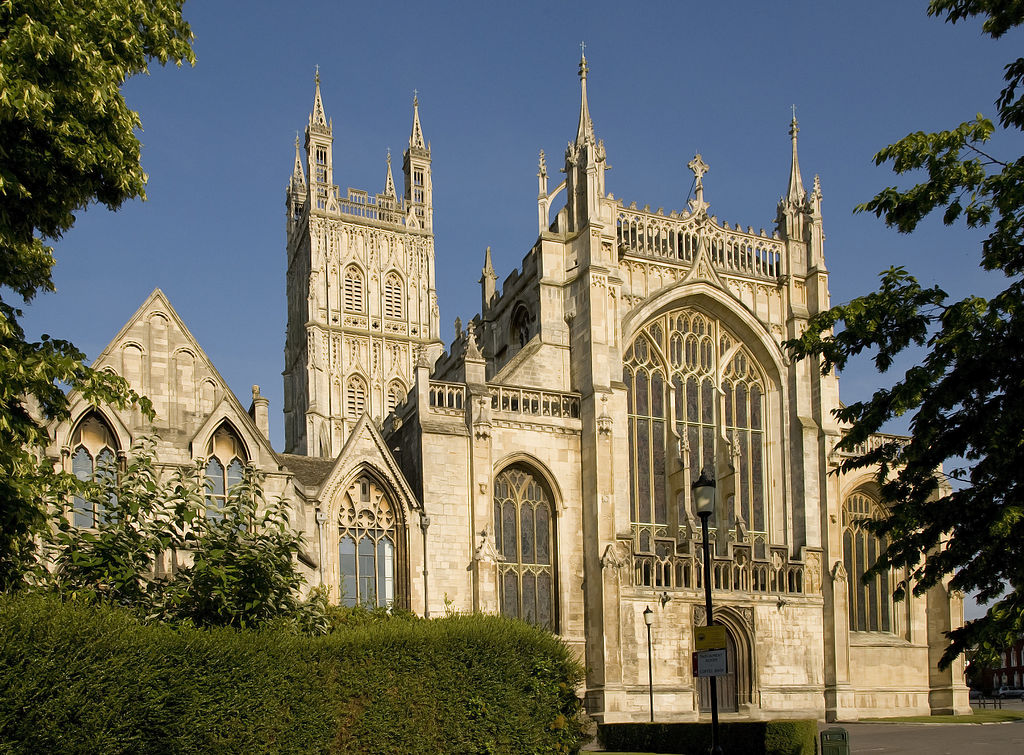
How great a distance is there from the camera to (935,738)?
28547 mm

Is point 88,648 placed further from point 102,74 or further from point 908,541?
point 908,541

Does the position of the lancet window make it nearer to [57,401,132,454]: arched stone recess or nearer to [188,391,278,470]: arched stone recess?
[188,391,278,470]: arched stone recess

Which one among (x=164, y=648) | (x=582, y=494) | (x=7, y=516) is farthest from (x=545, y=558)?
(x=7, y=516)

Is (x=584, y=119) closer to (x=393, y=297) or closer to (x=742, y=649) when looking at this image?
(x=742, y=649)

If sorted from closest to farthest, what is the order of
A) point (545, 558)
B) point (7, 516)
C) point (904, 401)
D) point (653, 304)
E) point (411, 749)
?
point (904, 401) → point (7, 516) → point (411, 749) → point (545, 558) → point (653, 304)

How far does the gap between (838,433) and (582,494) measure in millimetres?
9811

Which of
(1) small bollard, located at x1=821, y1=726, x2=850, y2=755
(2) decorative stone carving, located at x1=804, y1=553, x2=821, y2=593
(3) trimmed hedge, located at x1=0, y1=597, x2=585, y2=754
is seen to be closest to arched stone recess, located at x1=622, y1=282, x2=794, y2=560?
(2) decorative stone carving, located at x1=804, y1=553, x2=821, y2=593

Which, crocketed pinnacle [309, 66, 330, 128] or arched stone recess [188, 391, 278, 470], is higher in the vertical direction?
crocketed pinnacle [309, 66, 330, 128]

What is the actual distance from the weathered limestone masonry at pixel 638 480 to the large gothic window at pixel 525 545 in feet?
0.22

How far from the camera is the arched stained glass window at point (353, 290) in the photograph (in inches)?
2734

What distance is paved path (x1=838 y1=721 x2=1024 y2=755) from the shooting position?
25.0m

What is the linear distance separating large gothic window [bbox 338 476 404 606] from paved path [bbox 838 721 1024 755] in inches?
502

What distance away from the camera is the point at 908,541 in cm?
1342

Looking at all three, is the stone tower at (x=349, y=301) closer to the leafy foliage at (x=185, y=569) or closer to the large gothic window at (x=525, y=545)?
the large gothic window at (x=525, y=545)
